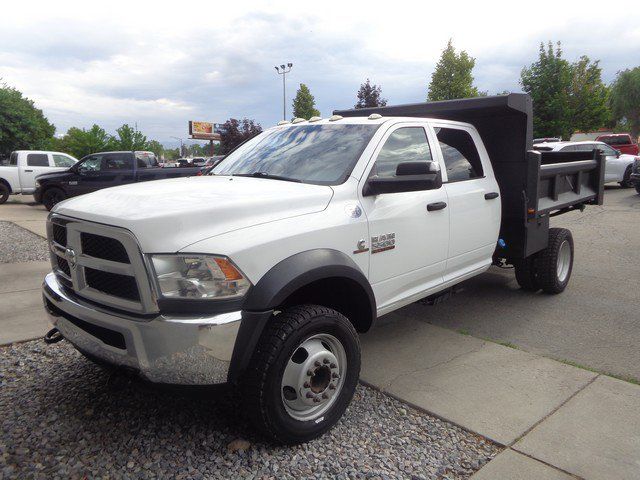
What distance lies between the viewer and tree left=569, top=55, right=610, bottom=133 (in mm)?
32281

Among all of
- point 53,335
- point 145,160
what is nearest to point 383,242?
point 53,335

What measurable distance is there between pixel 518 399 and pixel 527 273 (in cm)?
257

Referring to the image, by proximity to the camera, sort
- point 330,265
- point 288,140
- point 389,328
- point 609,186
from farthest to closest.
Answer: point 609,186 → point 389,328 → point 288,140 → point 330,265

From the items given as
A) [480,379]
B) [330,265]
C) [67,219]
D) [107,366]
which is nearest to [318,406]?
[330,265]

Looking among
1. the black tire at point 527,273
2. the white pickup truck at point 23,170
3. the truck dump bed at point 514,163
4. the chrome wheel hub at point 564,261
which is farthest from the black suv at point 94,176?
the chrome wheel hub at point 564,261

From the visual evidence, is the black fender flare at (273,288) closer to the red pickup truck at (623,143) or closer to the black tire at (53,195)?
the black tire at (53,195)

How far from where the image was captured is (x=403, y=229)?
3631 mm

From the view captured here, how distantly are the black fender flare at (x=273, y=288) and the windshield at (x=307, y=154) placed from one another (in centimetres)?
65

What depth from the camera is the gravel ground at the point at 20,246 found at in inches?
317

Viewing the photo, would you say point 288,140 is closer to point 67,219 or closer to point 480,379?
point 67,219

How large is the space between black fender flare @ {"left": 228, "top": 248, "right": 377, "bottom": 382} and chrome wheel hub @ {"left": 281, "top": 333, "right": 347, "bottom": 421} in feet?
1.01

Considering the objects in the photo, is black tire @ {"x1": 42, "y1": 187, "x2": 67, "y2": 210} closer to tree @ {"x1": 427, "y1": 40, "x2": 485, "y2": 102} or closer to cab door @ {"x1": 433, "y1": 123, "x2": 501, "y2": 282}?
cab door @ {"x1": 433, "y1": 123, "x2": 501, "y2": 282}

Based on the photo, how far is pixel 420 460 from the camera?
9.20 ft

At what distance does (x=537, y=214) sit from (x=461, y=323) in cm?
131
